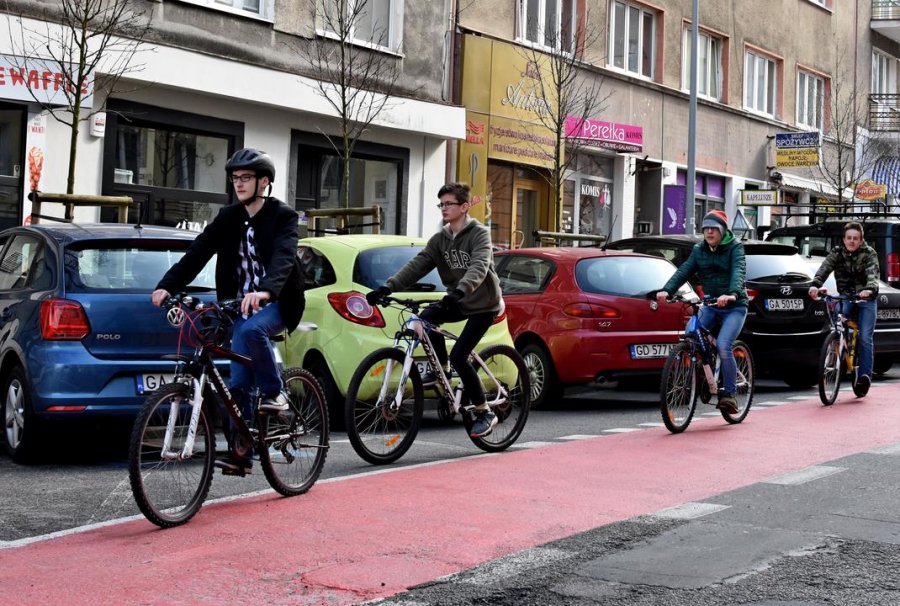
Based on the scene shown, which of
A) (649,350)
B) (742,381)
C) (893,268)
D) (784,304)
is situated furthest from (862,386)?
(893,268)

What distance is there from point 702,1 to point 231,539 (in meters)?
28.0

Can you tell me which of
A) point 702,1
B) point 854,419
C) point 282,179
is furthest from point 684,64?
point 854,419

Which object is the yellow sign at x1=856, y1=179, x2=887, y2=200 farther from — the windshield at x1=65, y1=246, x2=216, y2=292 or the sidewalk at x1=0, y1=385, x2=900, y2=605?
the windshield at x1=65, y1=246, x2=216, y2=292

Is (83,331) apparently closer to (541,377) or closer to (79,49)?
(541,377)

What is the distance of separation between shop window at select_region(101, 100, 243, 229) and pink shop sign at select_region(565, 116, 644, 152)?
8.48 metres

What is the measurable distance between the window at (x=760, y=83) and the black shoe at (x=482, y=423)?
87.8 feet

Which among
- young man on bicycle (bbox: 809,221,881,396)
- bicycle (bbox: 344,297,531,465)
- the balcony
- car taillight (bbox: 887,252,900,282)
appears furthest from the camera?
the balcony

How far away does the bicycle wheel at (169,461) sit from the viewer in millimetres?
6320

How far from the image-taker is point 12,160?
55.3 ft

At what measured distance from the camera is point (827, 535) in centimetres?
653

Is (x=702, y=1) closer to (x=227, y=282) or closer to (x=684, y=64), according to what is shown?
(x=684, y=64)

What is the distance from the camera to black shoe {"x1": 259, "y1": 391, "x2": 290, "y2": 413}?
7.11m

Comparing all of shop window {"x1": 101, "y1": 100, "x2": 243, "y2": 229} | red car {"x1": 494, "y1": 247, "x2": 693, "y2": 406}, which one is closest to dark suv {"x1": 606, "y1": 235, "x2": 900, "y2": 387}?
red car {"x1": 494, "y1": 247, "x2": 693, "y2": 406}

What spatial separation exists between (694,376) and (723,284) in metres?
0.93
